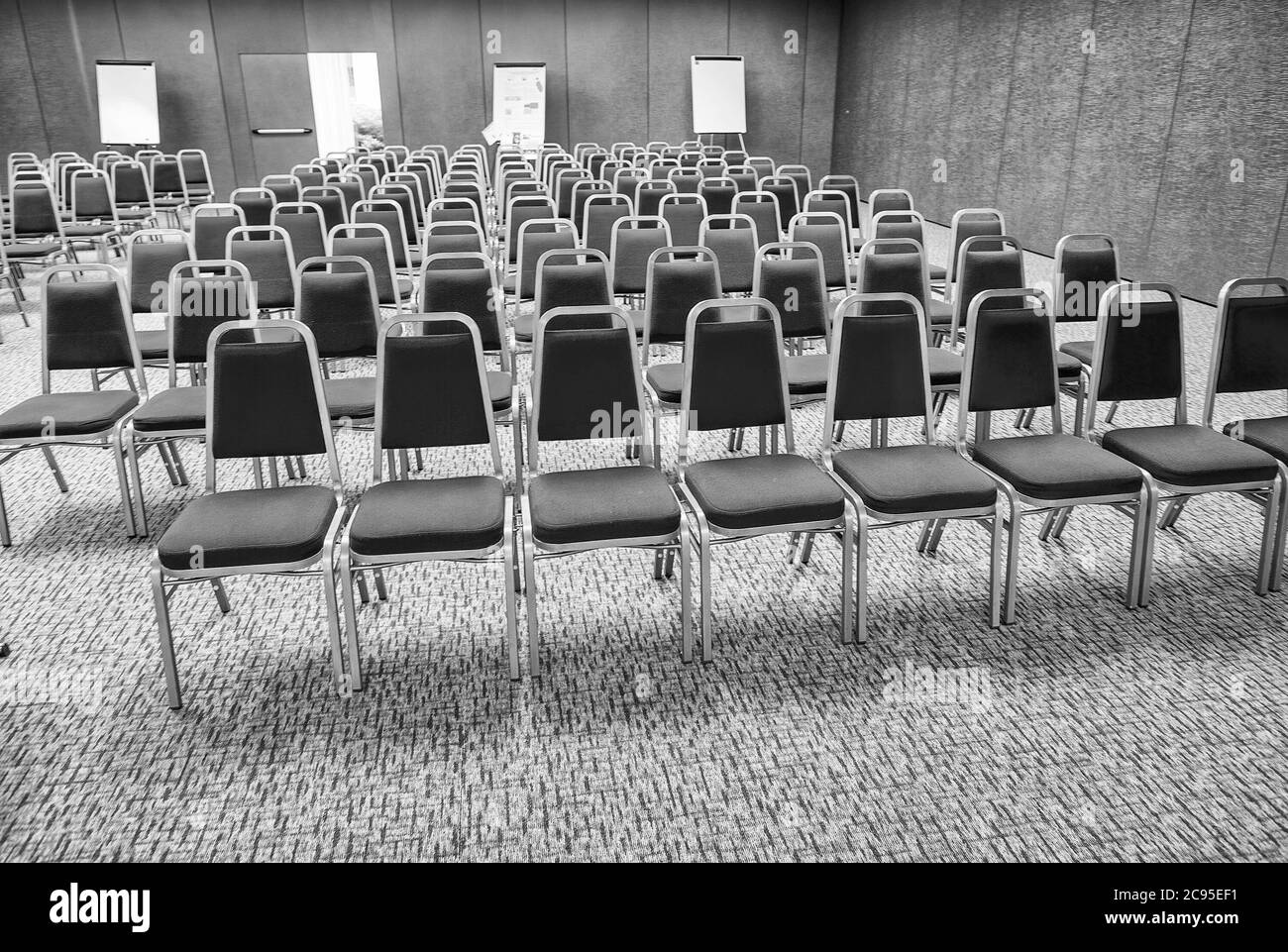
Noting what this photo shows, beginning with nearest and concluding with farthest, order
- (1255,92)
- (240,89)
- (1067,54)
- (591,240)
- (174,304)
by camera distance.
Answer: (174,304) → (591,240) → (1255,92) → (1067,54) → (240,89)

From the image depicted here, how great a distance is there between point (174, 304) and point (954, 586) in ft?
11.6

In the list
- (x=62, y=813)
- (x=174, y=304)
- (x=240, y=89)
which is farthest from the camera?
(x=240, y=89)

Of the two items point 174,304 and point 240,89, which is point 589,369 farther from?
point 240,89

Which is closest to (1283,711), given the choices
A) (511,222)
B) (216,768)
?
(216,768)

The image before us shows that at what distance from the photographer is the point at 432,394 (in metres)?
3.20

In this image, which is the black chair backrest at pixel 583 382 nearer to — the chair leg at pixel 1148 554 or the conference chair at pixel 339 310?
the conference chair at pixel 339 310

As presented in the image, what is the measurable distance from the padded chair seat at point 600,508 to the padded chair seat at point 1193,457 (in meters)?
1.69

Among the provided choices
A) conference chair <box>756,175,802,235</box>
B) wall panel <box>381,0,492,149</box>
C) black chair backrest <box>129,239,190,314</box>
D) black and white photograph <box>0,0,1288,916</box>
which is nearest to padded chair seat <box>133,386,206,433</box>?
black and white photograph <box>0,0,1288,916</box>

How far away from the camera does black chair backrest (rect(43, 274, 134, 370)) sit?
161 inches

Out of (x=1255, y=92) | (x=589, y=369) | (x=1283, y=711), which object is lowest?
(x=1283, y=711)

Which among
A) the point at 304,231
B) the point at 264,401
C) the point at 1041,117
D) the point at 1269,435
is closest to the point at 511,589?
the point at 264,401

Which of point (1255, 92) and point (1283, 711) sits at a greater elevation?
point (1255, 92)

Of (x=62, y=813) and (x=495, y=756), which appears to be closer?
(x=62, y=813)

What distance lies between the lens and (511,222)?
Answer: 6.86 metres
